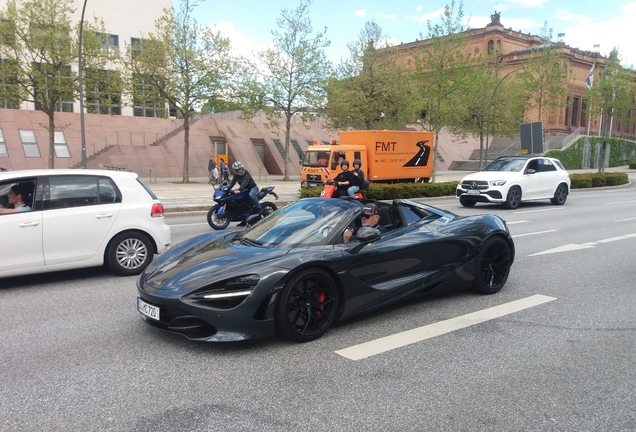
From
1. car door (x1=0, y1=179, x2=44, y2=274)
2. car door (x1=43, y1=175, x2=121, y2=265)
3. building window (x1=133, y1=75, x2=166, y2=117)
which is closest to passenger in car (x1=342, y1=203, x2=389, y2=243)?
car door (x1=43, y1=175, x2=121, y2=265)

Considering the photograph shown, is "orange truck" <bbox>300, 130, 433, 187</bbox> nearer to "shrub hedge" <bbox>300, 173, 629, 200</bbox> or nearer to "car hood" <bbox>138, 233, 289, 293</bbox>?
"shrub hedge" <bbox>300, 173, 629, 200</bbox>

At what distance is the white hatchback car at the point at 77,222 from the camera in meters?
6.54

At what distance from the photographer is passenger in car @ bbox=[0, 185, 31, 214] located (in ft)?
21.6

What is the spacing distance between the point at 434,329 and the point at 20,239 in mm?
5018

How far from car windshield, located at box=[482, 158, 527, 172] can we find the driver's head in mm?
13735

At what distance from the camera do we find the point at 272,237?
527 cm

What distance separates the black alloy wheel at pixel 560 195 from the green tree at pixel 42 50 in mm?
22062

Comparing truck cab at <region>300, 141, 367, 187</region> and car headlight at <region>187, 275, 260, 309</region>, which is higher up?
truck cab at <region>300, 141, 367, 187</region>

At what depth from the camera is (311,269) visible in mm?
4605

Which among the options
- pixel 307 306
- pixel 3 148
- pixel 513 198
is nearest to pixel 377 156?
pixel 513 198

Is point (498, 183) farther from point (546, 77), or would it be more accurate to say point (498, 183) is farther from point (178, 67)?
point (546, 77)

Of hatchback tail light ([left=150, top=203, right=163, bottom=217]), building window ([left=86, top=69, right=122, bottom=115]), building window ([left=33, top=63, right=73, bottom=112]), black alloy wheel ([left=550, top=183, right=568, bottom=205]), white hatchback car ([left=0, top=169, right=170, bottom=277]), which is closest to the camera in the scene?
white hatchback car ([left=0, top=169, right=170, bottom=277])

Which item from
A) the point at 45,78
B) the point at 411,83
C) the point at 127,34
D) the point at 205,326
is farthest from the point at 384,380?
the point at 127,34

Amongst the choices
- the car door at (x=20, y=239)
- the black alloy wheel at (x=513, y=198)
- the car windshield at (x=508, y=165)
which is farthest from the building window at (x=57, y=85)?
the car door at (x=20, y=239)
